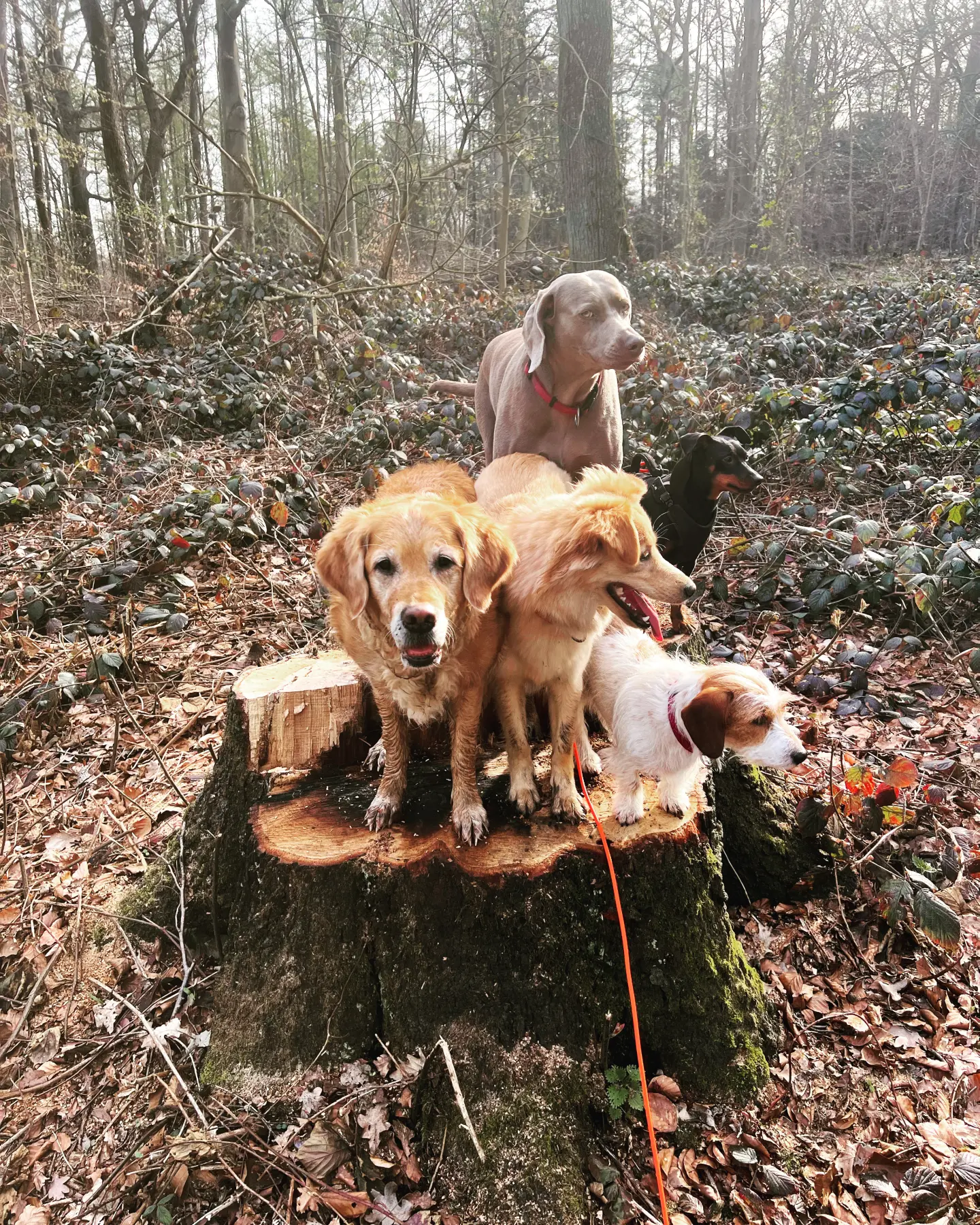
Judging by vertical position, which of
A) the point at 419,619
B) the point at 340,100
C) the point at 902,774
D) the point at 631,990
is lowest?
the point at 631,990

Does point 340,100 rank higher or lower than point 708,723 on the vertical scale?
higher

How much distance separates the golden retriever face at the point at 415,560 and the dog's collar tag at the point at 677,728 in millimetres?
787

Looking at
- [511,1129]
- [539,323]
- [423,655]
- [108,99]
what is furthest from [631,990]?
[108,99]

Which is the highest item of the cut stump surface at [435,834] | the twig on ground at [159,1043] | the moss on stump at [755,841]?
the cut stump surface at [435,834]

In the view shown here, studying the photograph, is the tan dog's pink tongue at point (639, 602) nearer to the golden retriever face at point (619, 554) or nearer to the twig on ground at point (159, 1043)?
the golden retriever face at point (619, 554)

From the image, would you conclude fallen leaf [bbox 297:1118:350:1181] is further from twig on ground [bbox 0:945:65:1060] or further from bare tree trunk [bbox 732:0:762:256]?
bare tree trunk [bbox 732:0:762:256]

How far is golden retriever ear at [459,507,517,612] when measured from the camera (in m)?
2.64

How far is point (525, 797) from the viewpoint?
2863 mm

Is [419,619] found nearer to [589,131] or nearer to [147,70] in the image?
[589,131]

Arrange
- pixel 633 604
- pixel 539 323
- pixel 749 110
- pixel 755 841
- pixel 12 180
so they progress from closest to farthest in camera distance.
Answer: pixel 633 604 → pixel 755 841 → pixel 539 323 → pixel 12 180 → pixel 749 110

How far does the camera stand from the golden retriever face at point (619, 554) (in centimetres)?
273

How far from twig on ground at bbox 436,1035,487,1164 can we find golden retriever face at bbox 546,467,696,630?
5.51ft

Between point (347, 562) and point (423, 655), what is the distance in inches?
20.0

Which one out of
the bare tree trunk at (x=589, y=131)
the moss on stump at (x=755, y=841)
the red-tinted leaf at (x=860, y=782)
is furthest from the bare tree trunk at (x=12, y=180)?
the red-tinted leaf at (x=860, y=782)
